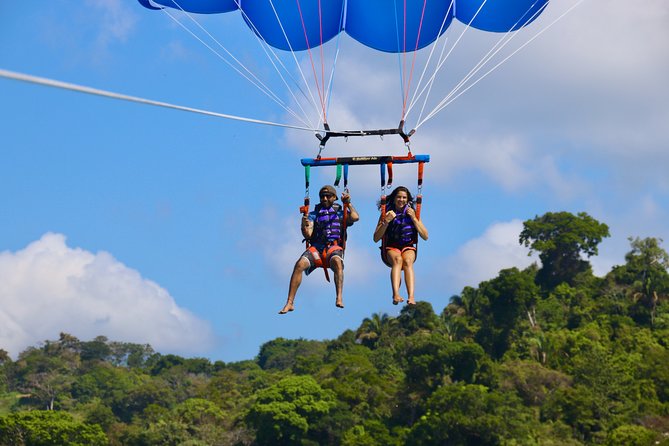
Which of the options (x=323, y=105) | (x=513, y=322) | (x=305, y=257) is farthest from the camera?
(x=513, y=322)

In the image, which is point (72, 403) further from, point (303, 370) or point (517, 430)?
point (517, 430)

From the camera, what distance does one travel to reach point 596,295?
80.4 meters

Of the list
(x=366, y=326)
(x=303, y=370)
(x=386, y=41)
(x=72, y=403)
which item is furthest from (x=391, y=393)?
(x=386, y=41)

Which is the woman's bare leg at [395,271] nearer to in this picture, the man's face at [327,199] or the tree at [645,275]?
the man's face at [327,199]

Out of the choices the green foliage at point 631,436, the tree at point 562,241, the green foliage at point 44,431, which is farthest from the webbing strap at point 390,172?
the tree at point 562,241

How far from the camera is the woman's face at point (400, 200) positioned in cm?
1739

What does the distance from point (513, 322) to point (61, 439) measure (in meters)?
27.2

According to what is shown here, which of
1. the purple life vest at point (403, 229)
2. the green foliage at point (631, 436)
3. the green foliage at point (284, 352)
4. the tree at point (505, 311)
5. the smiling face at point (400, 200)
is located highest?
the green foliage at point (284, 352)

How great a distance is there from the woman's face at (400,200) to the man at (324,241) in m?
0.63

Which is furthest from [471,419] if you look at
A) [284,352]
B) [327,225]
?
[284,352]

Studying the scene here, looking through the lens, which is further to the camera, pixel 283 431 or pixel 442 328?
pixel 442 328

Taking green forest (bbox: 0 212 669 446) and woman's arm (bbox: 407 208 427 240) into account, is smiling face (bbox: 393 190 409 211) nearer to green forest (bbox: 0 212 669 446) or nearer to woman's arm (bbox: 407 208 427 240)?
woman's arm (bbox: 407 208 427 240)

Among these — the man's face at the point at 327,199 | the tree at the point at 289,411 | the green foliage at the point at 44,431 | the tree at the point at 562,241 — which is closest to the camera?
the man's face at the point at 327,199

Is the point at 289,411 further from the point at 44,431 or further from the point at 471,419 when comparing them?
the point at 44,431
